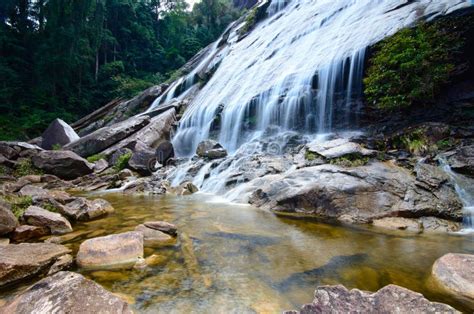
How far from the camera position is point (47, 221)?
4.56m

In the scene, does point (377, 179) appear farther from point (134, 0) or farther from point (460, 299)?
point (134, 0)

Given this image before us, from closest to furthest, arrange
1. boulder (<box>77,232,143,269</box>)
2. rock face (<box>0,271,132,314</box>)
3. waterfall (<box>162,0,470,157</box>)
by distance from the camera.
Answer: rock face (<box>0,271,132,314</box>)
boulder (<box>77,232,143,269</box>)
waterfall (<box>162,0,470,157</box>)

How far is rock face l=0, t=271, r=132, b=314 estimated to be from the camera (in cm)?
199

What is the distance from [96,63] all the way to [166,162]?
24524 millimetres

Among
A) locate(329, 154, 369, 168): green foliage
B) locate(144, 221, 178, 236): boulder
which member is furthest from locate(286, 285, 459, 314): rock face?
locate(329, 154, 369, 168): green foliage

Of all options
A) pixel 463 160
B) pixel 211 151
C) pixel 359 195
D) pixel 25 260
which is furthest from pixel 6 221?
pixel 463 160

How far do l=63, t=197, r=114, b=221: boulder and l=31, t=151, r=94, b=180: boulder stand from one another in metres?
7.85

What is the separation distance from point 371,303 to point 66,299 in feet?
7.20

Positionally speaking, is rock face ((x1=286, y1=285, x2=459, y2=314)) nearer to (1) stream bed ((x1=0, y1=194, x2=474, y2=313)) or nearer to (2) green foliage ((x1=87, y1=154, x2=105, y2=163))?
(1) stream bed ((x1=0, y1=194, x2=474, y2=313))

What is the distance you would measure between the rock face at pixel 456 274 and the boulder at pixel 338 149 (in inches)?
167

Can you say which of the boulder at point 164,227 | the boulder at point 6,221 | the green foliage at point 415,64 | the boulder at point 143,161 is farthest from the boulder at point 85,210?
the green foliage at point 415,64

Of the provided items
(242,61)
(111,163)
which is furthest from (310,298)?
(242,61)

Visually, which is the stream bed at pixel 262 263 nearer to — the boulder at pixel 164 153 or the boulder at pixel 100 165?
the boulder at pixel 164 153

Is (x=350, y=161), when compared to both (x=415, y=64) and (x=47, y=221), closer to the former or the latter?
(x=415, y=64)
